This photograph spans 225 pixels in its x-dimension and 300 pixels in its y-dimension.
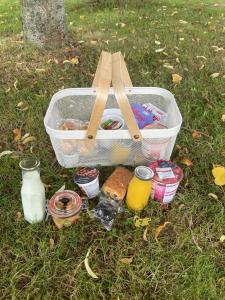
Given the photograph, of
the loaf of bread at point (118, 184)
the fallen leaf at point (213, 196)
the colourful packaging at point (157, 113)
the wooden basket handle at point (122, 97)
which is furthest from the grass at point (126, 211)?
the wooden basket handle at point (122, 97)

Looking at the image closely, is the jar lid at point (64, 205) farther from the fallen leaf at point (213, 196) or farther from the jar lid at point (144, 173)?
the fallen leaf at point (213, 196)

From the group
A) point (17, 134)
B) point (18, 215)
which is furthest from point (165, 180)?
point (17, 134)

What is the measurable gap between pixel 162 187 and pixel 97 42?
8.14 feet

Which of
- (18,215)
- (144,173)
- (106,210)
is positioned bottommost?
(18,215)

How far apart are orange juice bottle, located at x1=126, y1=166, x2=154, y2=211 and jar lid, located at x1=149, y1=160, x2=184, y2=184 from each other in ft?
0.31

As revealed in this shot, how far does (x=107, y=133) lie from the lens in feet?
7.34

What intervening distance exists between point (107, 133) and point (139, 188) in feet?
1.30

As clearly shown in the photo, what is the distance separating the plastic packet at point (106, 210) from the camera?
2125mm

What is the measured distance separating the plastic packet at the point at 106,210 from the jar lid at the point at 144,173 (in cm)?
25

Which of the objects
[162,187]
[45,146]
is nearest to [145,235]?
[162,187]

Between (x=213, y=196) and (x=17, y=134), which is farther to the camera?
(x=17, y=134)

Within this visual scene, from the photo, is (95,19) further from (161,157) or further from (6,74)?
(161,157)

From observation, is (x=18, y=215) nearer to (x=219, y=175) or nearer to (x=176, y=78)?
(x=219, y=175)

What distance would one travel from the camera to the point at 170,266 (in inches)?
77.7
